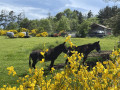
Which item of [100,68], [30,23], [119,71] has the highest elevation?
[30,23]

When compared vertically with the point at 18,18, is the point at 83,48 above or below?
below

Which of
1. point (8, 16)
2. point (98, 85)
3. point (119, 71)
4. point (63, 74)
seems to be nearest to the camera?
point (119, 71)

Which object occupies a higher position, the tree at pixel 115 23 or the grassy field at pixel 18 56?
the tree at pixel 115 23

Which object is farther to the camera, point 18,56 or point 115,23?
point 18,56

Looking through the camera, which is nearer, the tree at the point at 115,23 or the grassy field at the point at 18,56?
the grassy field at the point at 18,56

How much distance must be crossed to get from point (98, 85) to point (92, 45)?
7979 mm

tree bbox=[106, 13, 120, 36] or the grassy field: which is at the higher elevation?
tree bbox=[106, 13, 120, 36]

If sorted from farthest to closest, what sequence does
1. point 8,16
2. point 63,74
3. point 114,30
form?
point 8,16, point 114,30, point 63,74

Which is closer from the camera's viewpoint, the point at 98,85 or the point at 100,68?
the point at 98,85

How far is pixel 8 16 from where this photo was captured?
89.6 metres

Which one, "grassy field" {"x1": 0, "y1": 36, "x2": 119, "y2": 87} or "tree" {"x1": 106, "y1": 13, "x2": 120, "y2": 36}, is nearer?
"grassy field" {"x1": 0, "y1": 36, "x2": 119, "y2": 87}

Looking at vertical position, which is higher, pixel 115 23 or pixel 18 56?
pixel 115 23

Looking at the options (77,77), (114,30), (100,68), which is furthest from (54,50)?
(114,30)

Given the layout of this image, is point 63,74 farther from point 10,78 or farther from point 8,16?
point 8,16
